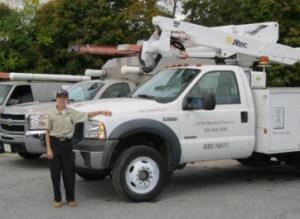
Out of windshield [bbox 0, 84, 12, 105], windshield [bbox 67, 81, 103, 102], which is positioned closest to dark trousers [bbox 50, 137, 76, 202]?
windshield [bbox 67, 81, 103, 102]

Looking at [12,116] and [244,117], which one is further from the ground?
[244,117]

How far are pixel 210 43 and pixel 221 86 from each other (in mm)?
776

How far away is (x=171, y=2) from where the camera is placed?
35219mm

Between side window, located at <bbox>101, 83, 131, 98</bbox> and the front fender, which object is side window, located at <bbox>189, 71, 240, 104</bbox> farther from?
side window, located at <bbox>101, 83, 131, 98</bbox>

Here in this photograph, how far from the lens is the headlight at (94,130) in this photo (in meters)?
7.68

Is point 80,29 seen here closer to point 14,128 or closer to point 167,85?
point 14,128

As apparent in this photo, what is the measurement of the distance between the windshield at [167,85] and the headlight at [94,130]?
1.08 metres

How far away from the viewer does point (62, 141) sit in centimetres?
756

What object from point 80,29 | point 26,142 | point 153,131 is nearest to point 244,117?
point 153,131

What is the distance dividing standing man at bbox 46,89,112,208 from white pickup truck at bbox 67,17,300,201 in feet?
0.77

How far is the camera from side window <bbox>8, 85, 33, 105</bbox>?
1345cm

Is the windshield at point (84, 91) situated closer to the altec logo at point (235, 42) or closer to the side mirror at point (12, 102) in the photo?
the side mirror at point (12, 102)

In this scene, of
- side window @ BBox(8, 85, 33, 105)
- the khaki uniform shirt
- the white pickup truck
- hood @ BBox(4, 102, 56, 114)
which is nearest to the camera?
the khaki uniform shirt

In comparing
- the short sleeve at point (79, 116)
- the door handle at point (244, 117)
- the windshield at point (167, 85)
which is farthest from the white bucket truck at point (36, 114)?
the door handle at point (244, 117)
